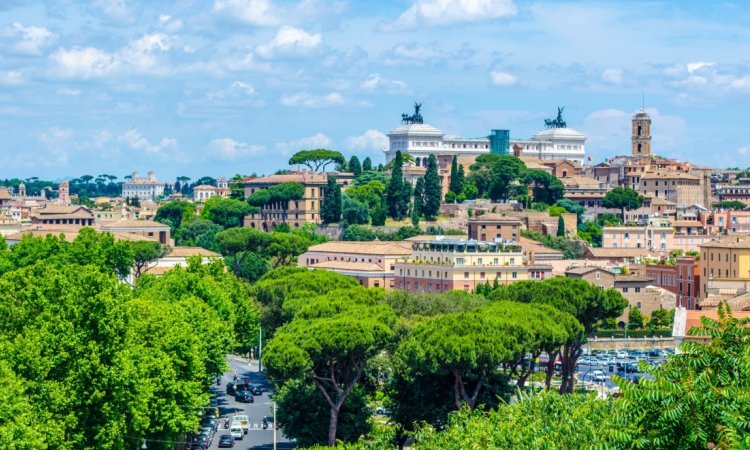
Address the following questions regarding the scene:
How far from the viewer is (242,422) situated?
175ft

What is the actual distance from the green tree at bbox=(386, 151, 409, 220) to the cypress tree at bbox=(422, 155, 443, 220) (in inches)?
70.0

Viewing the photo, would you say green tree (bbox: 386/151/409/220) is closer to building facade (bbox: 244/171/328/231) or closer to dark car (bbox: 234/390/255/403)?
building facade (bbox: 244/171/328/231)

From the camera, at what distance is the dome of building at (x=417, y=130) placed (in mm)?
175875

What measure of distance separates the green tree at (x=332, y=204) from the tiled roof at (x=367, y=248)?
61.3 feet

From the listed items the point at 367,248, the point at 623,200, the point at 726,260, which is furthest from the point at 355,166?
the point at 726,260

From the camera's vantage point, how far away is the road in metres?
50.7

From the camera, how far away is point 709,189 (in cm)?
15888

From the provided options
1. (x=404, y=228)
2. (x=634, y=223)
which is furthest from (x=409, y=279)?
(x=634, y=223)

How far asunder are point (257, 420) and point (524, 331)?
39.4 feet

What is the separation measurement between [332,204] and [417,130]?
48983mm

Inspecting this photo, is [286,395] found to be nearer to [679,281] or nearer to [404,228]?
[679,281]

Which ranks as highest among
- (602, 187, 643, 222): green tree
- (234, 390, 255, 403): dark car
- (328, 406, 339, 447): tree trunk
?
(602, 187, 643, 222): green tree

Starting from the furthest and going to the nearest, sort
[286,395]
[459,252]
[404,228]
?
[404,228] < [459,252] < [286,395]

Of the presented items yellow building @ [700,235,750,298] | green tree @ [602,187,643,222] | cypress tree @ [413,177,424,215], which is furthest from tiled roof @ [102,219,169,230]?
yellow building @ [700,235,750,298]
